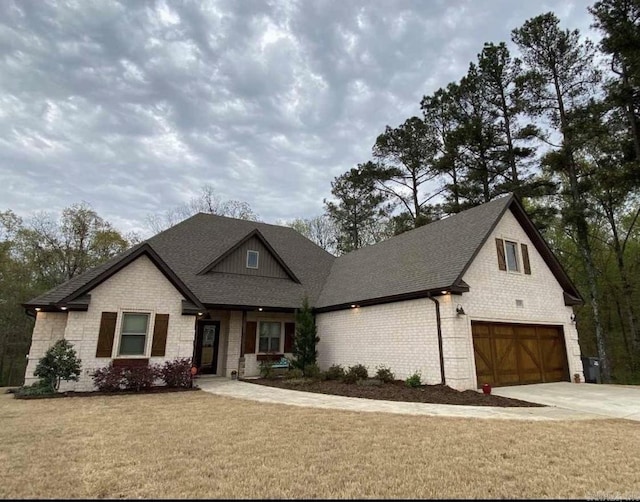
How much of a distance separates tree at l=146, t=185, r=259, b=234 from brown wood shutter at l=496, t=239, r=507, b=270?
23128 millimetres

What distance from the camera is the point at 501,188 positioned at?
68.9ft

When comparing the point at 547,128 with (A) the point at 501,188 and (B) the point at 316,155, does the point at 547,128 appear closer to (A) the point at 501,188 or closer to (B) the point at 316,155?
(A) the point at 501,188

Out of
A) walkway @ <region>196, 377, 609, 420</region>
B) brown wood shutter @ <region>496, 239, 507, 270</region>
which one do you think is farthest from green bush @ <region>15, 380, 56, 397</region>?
brown wood shutter @ <region>496, 239, 507, 270</region>

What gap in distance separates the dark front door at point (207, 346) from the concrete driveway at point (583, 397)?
37.2 ft

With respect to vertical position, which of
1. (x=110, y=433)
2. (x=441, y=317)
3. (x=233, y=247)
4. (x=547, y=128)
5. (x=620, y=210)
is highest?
(x=547, y=128)

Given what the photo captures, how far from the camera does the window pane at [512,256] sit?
44.7ft

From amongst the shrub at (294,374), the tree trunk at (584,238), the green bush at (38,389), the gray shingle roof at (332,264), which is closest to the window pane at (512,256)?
the gray shingle roof at (332,264)

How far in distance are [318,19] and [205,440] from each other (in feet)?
50.4

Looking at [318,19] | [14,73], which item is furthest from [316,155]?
[14,73]

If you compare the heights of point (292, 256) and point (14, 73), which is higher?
point (14, 73)

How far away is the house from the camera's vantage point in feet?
37.3

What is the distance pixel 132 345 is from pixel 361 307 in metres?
8.33

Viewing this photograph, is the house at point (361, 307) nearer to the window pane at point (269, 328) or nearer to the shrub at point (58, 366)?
the window pane at point (269, 328)

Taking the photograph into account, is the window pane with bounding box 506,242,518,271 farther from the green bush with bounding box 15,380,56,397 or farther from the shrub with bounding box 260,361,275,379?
the green bush with bounding box 15,380,56,397
